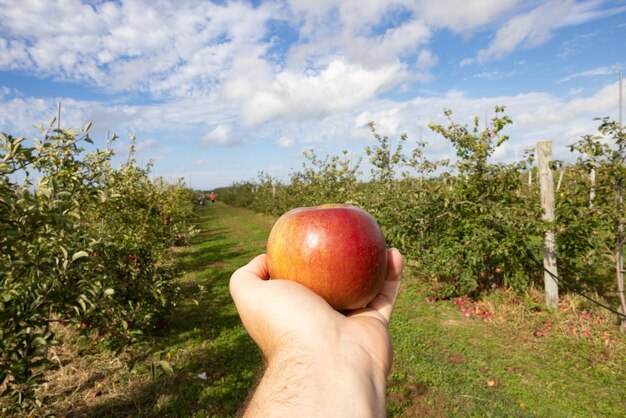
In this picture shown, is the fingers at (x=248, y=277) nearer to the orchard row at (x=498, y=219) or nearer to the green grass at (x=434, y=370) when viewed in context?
the green grass at (x=434, y=370)

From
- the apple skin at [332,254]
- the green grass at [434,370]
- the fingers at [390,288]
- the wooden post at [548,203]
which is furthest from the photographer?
the wooden post at [548,203]

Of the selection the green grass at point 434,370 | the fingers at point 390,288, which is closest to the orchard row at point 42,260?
the green grass at point 434,370

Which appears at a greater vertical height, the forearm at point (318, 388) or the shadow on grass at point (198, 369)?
the forearm at point (318, 388)

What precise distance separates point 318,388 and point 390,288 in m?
0.95

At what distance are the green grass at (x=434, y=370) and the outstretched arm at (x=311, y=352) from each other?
4.64 ft

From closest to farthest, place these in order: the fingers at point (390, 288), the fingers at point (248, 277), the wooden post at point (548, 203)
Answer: the fingers at point (248, 277) < the fingers at point (390, 288) < the wooden post at point (548, 203)

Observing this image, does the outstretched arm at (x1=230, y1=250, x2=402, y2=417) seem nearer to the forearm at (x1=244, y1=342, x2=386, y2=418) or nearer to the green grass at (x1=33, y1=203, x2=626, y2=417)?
the forearm at (x1=244, y1=342, x2=386, y2=418)

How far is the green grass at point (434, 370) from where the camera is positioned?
3537mm

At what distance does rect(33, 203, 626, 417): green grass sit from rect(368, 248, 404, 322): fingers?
1668 millimetres

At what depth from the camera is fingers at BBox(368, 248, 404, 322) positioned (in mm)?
1989

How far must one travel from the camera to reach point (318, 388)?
1275mm

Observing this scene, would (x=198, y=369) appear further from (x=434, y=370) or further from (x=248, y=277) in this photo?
(x=248, y=277)

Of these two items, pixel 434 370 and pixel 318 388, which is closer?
pixel 318 388

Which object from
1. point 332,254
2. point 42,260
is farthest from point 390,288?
point 42,260
